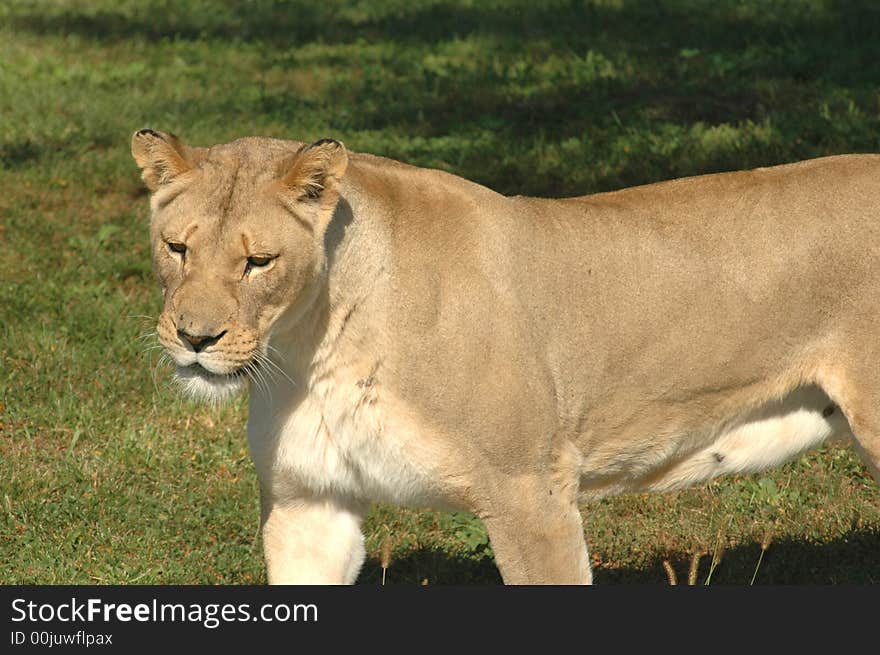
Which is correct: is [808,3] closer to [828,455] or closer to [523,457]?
[828,455]

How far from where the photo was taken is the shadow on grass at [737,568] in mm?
5559

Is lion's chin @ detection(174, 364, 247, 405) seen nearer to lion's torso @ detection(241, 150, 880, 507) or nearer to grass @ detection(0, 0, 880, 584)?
lion's torso @ detection(241, 150, 880, 507)

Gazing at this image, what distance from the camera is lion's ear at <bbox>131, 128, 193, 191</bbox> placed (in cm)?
412

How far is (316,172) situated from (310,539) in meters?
1.26

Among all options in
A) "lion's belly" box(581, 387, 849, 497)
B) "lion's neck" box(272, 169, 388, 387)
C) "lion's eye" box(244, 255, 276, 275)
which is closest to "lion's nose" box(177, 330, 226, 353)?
"lion's eye" box(244, 255, 276, 275)

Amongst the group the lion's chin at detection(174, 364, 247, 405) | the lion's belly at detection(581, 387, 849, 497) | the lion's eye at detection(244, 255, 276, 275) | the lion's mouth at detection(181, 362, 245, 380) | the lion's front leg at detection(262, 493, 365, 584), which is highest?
the lion's eye at detection(244, 255, 276, 275)

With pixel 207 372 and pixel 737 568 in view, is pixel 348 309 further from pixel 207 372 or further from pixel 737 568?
pixel 737 568

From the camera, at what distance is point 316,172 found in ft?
13.2

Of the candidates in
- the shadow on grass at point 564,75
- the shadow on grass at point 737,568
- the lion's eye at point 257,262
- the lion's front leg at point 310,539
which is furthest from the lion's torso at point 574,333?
the shadow on grass at point 564,75

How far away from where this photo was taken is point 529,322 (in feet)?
14.5

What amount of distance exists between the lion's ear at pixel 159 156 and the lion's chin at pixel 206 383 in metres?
0.57

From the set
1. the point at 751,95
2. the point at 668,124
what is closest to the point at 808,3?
the point at 751,95

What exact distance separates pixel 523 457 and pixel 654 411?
1.93 feet

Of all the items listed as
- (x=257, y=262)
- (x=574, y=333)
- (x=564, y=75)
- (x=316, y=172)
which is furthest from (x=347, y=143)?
(x=257, y=262)
